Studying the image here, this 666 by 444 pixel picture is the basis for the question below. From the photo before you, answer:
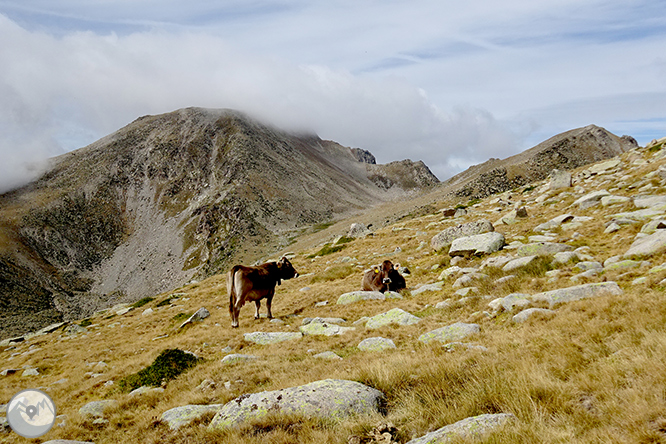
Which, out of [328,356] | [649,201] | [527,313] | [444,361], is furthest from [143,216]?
[444,361]

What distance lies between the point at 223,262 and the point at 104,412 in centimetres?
10940

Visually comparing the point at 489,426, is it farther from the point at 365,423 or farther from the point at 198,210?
the point at 198,210


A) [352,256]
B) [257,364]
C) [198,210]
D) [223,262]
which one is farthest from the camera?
[198,210]

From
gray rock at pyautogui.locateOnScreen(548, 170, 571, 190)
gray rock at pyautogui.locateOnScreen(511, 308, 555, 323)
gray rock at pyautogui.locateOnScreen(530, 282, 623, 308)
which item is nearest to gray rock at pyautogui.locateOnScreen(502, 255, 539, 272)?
gray rock at pyautogui.locateOnScreen(530, 282, 623, 308)

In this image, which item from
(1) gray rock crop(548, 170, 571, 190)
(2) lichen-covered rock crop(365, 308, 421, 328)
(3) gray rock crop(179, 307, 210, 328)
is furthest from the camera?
(1) gray rock crop(548, 170, 571, 190)

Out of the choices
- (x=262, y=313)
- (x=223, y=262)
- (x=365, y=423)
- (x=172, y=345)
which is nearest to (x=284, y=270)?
(x=262, y=313)

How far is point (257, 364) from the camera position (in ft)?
35.1

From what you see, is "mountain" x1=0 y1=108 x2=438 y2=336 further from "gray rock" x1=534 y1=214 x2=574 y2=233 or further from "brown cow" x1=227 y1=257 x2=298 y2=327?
"gray rock" x1=534 y1=214 x2=574 y2=233

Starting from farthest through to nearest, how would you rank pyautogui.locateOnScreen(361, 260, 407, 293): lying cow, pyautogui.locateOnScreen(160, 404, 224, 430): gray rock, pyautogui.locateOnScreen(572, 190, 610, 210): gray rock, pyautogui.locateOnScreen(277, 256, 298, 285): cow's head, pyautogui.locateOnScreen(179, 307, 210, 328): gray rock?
1. pyautogui.locateOnScreen(572, 190, 610, 210): gray rock
2. pyautogui.locateOnScreen(179, 307, 210, 328): gray rock
3. pyautogui.locateOnScreen(277, 256, 298, 285): cow's head
4. pyautogui.locateOnScreen(361, 260, 407, 293): lying cow
5. pyautogui.locateOnScreen(160, 404, 224, 430): gray rock

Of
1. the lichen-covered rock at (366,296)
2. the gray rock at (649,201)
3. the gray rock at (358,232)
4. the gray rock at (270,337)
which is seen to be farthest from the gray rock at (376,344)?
the gray rock at (358,232)

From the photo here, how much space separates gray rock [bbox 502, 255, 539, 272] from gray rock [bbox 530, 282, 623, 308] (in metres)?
4.77

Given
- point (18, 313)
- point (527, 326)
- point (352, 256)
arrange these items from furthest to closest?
1. point (18, 313)
2. point (352, 256)
3. point (527, 326)

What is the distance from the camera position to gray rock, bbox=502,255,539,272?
15.3 m

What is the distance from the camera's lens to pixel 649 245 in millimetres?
12086
